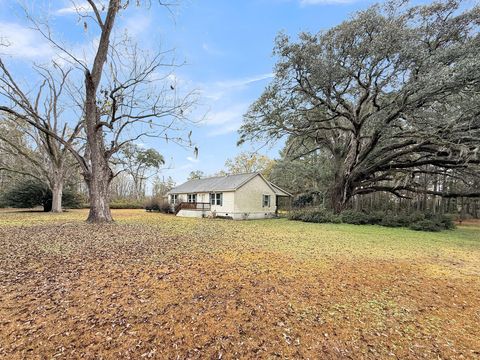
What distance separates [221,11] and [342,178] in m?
12.3

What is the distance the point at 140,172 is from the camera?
44.2 meters

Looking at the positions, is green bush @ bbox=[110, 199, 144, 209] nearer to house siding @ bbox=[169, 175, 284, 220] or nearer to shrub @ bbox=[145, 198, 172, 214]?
shrub @ bbox=[145, 198, 172, 214]

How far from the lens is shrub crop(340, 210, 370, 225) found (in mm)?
14806

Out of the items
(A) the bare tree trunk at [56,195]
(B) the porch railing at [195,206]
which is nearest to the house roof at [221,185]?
(B) the porch railing at [195,206]

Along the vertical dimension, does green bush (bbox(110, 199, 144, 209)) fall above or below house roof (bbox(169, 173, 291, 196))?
below

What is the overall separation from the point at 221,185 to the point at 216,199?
50.1 inches

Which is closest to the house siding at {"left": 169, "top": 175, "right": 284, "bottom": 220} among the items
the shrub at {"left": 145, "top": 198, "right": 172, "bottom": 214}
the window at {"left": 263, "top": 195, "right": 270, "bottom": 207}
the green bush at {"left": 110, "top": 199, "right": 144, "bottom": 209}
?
the window at {"left": 263, "top": 195, "right": 270, "bottom": 207}

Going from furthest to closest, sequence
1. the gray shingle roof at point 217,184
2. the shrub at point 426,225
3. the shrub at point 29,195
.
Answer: the shrub at point 29,195 < the gray shingle roof at point 217,184 < the shrub at point 426,225

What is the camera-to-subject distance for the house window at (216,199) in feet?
65.7

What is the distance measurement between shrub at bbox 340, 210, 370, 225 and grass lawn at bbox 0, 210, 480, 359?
349 inches

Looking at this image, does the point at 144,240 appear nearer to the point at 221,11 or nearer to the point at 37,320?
the point at 37,320

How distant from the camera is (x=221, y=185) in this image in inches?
815

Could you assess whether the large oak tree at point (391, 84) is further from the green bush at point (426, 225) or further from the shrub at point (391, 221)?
the green bush at point (426, 225)

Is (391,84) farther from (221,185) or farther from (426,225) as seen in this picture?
(221,185)
